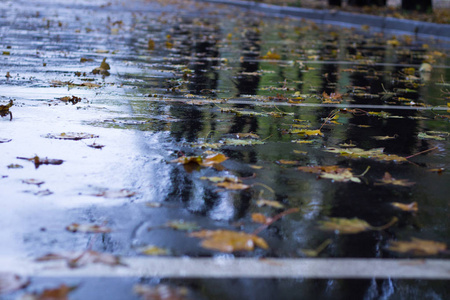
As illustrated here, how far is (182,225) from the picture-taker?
286 centimetres

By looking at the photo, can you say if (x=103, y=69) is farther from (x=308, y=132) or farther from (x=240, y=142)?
(x=240, y=142)

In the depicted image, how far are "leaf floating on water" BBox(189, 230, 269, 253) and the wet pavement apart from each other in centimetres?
2

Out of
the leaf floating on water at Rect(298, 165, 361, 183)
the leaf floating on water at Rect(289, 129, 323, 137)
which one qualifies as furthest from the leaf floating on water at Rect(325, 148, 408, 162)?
the leaf floating on water at Rect(289, 129, 323, 137)

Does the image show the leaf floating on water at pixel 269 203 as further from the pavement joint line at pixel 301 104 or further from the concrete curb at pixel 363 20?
the concrete curb at pixel 363 20

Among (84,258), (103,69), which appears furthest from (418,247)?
(103,69)

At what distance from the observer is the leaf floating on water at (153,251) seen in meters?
2.54

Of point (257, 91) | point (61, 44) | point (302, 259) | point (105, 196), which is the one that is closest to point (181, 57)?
point (61, 44)

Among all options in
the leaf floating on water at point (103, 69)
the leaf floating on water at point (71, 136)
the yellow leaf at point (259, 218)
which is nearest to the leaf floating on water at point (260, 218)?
the yellow leaf at point (259, 218)

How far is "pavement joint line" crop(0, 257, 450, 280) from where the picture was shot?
2.35m

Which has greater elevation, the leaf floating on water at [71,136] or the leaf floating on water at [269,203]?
the leaf floating on water at [269,203]

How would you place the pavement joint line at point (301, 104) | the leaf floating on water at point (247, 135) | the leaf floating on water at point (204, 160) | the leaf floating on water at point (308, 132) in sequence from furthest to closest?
1. the pavement joint line at point (301, 104)
2. the leaf floating on water at point (308, 132)
3. the leaf floating on water at point (247, 135)
4. the leaf floating on water at point (204, 160)

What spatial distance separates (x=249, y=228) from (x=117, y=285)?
2.52ft

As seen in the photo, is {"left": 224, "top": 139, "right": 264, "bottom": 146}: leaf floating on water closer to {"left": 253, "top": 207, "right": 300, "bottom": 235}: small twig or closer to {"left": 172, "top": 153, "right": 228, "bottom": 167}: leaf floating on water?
{"left": 172, "top": 153, "right": 228, "bottom": 167}: leaf floating on water

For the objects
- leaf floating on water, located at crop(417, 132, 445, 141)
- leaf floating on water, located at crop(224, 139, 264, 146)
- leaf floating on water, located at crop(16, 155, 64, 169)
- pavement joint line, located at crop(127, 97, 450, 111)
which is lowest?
pavement joint line, located at crop(127, 97, 450, 111)
